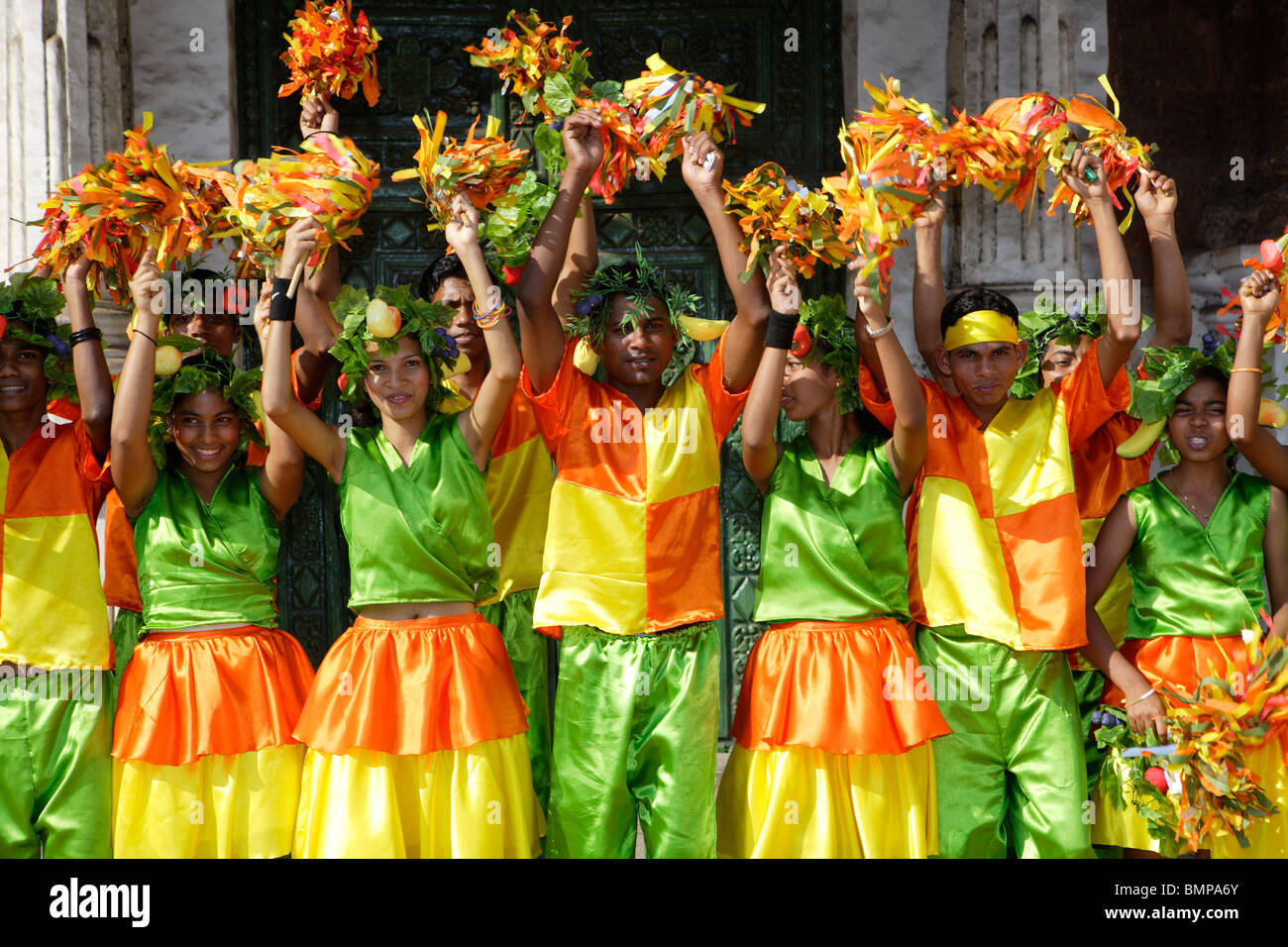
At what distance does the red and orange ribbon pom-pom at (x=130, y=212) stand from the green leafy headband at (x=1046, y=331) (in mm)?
2674

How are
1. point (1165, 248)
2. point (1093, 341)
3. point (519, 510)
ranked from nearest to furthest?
point (1165, 248) → point (1093, 341) → point (519, 510)

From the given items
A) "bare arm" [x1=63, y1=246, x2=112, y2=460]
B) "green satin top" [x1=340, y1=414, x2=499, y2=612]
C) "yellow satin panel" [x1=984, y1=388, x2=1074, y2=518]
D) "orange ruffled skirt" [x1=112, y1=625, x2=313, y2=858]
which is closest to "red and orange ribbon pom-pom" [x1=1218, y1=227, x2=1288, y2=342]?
"yellow satin panel" [x1=984, y1=388, x2=1074, y2=518]

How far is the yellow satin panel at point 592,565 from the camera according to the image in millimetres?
3896

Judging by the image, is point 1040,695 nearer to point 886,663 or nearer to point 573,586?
point 886,663

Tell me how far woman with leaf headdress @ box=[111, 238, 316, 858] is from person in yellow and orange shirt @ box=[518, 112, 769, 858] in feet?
2.65

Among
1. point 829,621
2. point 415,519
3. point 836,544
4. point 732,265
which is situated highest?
point 732,265

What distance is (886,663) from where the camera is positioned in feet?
12.8

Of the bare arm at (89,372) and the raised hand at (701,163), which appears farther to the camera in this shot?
the bare arm at (89,372)

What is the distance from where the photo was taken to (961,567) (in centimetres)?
407

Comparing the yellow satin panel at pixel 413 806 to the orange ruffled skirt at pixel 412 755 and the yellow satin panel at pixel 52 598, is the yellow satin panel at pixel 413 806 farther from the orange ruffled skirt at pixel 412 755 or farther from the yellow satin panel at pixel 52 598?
the yellow satin panel at pixel 52 598

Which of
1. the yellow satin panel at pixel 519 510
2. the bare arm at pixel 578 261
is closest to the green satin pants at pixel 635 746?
the yellow satin panel at pixel 519 510

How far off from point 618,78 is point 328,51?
1.73 meters

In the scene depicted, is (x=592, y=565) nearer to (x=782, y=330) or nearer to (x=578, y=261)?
(x=782, y=330)

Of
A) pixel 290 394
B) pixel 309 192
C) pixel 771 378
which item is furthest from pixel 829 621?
pixel 309 192
